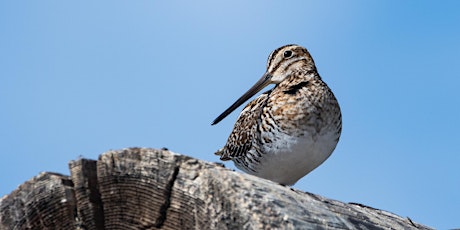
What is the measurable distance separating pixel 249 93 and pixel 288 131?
2.18m

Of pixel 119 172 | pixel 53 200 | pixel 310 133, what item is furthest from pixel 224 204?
pixel 310 133

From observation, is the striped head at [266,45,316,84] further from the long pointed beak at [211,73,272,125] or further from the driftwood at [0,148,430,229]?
the driftwood at [0,148,430,229]

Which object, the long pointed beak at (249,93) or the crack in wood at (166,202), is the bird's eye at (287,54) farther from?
the crack in wood at (166,202)

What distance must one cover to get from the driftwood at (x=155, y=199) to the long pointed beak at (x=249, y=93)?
15.6ft

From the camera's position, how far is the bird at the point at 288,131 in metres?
8.64

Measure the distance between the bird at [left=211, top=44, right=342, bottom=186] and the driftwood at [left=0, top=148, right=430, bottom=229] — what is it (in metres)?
2.99

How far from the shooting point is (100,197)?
17.7 feet

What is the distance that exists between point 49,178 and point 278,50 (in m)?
5.10

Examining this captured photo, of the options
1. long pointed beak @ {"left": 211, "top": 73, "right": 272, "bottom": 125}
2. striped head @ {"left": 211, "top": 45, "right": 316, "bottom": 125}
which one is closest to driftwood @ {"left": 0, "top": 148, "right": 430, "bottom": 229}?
striped head @ {"left": 211, "top": 45, "right": 316, "bottom": 125}

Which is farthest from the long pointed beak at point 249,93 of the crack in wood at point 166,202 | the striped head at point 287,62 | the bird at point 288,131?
the crack in wood at point 166,202

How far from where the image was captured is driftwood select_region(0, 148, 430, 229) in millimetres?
4957

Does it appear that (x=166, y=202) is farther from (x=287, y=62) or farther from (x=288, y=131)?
(x=287, y=62)

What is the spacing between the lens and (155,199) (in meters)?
5.24

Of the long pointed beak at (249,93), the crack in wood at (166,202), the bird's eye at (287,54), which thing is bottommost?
the crack in wood at (166,202)
